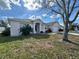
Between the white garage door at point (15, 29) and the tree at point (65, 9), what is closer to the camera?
the tree at point (65, 9)

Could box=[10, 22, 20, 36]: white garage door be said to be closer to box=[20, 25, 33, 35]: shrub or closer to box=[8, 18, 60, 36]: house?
box=[8, 18, 60, 36]: house

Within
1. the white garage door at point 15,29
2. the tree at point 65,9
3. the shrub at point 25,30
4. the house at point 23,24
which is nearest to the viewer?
the tree at point 65,9

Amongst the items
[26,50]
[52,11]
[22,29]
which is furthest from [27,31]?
[26,50]

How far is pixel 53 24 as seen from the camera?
168 ft

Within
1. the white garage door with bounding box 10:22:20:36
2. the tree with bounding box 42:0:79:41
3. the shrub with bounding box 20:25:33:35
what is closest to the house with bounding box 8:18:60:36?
the white garage door with bounding box 10:22:20:36

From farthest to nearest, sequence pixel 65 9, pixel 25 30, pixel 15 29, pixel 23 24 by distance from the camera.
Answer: pixel 23 24
pixel 15 29
pixel 25 30
pixel 65 9

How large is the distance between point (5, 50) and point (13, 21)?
21.5 metres

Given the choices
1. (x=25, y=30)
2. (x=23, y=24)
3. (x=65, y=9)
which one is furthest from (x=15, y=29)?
(x=65, y=9)

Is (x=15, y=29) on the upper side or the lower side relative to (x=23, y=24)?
lower

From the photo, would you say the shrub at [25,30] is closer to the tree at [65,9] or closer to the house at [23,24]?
the house at [23,24]

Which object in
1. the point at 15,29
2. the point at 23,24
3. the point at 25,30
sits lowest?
the point at 25,30

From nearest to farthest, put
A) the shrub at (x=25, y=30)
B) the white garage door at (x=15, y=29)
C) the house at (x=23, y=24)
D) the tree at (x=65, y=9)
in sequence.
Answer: the tree at (x=65, y=9)
the shrub at (x=25, y=30)
the white garage door at (x=15, y=29)
the house at (x=23, y=24)

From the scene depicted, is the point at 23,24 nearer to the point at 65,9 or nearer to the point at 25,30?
the point at 25,30

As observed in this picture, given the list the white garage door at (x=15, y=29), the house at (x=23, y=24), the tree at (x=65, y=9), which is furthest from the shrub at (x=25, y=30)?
the tree at (x=65, y=9)
